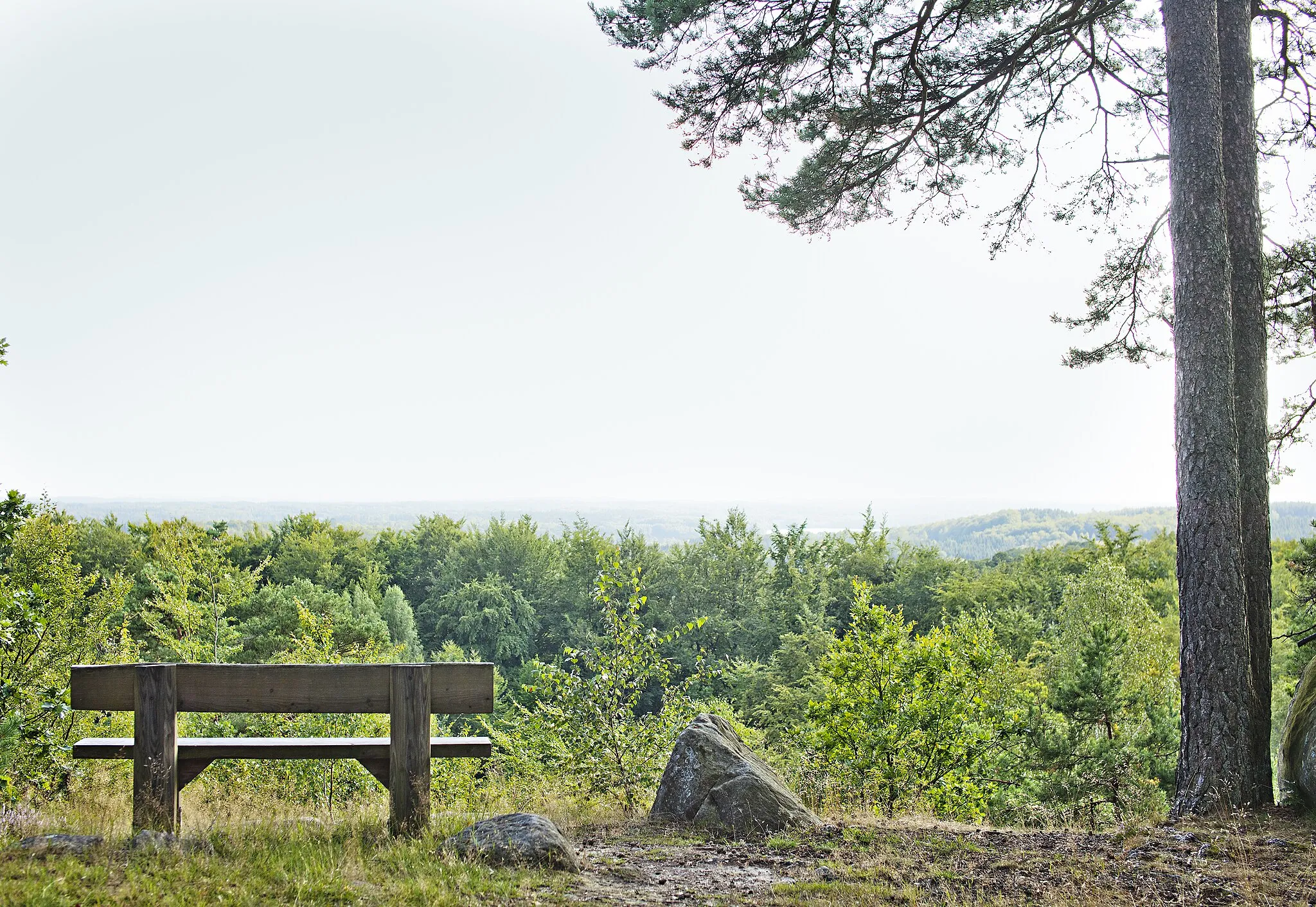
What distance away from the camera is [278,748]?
4.61 m

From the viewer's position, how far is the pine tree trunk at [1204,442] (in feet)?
19.5

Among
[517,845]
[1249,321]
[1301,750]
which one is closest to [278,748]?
[517,845]

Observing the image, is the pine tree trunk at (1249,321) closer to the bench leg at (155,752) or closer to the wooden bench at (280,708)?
the wooden bench at (280,708)

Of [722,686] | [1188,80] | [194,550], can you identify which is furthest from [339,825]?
[722,686]

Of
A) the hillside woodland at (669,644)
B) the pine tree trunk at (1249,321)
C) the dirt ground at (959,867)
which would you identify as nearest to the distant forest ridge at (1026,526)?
the hillside woodland at (669,644)

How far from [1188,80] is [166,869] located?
853cm

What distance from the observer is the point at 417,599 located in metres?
48.0

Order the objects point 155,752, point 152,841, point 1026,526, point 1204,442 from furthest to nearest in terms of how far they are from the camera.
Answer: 1. point 1026,526
2. point 1204,442
3. point 155,752
4. point 152,841

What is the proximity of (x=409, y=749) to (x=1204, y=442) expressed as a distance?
5963 mm

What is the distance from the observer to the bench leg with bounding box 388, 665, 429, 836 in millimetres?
4656

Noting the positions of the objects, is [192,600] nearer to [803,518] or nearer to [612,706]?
[612,706]

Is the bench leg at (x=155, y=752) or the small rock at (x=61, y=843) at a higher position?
the bench leg at (x=155, y=752)

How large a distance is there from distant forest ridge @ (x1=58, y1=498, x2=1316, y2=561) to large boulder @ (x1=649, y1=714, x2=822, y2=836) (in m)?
28.8

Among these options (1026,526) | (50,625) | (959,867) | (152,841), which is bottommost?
(1026,526)
